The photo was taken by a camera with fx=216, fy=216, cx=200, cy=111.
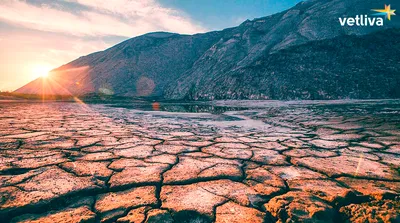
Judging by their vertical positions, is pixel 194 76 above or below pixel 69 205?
above

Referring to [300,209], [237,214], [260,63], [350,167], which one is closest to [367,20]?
[260,63]

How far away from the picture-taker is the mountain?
9695mm

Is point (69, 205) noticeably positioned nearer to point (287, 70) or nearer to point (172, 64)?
point (287, 70)

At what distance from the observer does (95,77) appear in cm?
2677

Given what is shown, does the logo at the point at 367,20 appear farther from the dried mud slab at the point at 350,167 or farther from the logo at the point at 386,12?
the dried mud slab at the point at 350,167

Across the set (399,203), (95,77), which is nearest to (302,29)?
(399,203)

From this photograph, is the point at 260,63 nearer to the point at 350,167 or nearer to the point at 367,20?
the point at 367,20

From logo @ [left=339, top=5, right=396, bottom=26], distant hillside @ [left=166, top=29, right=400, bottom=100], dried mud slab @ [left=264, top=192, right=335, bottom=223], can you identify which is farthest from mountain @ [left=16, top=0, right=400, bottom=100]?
dried mud slab @ [left=264, top=192, right=335, bottom=223]

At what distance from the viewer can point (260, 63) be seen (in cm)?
1267

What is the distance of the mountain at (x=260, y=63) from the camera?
9695mm

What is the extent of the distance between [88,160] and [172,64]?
990 inches

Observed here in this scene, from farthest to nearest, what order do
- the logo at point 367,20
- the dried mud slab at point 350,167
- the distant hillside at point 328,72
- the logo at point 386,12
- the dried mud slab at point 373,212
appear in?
the logo at point 386,12, the logo at point 367,20, the distant hillside at point 328,72, the dried mud slab at point 350,167, the dried mud slab at point 373,212

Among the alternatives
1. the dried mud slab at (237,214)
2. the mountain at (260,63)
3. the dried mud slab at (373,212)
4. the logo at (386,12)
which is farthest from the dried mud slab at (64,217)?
the logo at (386,12)

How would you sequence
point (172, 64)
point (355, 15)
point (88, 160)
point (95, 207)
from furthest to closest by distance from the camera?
point (172, 64)
point (355, 15)
point (88, 160)
point (95, 207)
